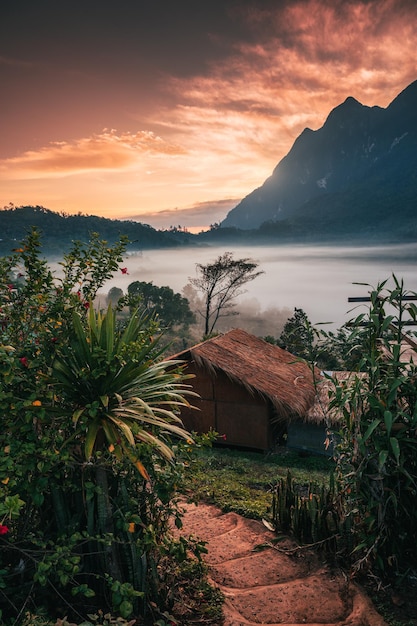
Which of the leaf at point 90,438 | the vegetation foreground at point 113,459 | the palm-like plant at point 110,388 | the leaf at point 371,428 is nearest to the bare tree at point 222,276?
the vegetation foreground at point 113,459

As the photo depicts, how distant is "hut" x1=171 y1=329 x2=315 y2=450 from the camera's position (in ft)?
41.0

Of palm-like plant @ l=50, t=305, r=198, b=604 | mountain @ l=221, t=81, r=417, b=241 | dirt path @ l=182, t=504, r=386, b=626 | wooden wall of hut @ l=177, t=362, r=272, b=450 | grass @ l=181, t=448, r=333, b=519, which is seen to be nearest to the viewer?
palm-like plant @ l=50, t=305, r=198, b=604

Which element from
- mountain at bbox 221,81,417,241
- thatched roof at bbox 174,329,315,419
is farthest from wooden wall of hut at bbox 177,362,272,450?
mountain at bbox 221,81,417,241

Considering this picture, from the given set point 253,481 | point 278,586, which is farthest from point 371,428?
point 253,481

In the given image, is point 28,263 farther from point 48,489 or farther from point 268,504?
point 268,504

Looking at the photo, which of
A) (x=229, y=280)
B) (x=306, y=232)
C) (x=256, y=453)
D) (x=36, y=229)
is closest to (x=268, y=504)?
(x=36, y=229)

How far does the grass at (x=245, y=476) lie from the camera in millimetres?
6434

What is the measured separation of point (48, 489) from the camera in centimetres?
362

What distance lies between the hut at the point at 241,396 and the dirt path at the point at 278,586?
704cm

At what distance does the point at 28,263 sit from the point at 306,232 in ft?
570

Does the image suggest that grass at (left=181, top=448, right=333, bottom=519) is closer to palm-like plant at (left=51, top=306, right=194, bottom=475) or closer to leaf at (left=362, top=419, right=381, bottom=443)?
palm-like plant at (left=51, top=306, right=194, bottom=475)

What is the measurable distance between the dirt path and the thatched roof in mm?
6895

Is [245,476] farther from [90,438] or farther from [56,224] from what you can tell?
[56,224]

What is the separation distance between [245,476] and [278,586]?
501 cm
